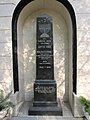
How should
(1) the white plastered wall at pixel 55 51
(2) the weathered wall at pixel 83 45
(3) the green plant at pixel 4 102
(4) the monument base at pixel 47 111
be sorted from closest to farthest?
(3) the green plant at pixel 4 102 → (2) the weathered wall at pixel 83 45 → (4) the monument base at pixel 47 111 → (1) the white plastered wall at pixel 55 51

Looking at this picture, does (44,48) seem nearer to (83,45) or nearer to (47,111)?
(83,45)

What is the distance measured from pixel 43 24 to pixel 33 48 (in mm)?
1284

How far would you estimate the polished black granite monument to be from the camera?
5473 mm

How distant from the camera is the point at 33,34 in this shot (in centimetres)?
667

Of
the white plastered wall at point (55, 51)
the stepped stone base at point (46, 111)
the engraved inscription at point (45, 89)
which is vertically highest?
the white plastered wall at point (55, 51)

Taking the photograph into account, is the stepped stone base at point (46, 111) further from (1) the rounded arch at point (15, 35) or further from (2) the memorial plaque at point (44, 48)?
(2) the memorial plaque at point (44, 48)

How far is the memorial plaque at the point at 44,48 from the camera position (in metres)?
5.50

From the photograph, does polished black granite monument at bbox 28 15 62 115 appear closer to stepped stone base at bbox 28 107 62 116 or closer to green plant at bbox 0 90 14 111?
stepped stone base at bbox 28 107 62 116

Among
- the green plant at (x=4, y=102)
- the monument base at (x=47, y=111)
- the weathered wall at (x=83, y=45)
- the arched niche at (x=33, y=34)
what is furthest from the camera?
the arched niche at (x=33, y=34)

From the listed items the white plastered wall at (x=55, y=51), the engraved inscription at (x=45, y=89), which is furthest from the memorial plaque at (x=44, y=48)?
the white plastered wall at (x=55, y=51)

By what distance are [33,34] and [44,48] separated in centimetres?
131

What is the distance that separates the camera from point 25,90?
670 cm

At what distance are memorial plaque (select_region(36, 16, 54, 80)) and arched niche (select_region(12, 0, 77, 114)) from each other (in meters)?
0.57

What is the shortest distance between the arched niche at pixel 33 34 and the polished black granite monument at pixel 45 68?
21.5 inches
